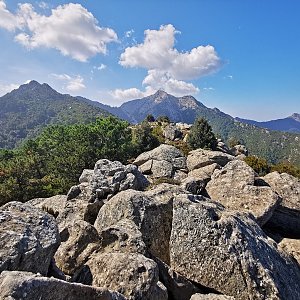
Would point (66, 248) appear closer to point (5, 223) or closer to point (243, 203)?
point (5, 223)

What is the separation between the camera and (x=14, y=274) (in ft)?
22.6

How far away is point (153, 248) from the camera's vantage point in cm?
1338

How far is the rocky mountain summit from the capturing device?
882 cm

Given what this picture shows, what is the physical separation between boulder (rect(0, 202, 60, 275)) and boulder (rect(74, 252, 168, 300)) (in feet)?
5.18

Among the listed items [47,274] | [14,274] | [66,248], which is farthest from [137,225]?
[14,274]

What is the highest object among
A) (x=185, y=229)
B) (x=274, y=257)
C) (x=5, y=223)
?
(x=5, y=223)

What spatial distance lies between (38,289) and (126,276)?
11.2 feet

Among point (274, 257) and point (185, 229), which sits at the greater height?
point (185, 229)

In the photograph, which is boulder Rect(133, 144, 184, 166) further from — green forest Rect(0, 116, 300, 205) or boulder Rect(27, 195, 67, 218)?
green forest Rect(0, 116, 300, 205)

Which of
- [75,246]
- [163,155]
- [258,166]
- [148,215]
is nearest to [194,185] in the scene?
[148,215]

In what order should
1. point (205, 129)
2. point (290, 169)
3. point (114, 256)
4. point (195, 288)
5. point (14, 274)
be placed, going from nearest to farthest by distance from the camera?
point (14, 274)
point (114, 256)
point (195, 288)
point (290, 169)
point (205, 129)

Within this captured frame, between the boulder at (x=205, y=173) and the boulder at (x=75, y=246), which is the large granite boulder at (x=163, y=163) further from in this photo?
the boulder at (x=75, y=246)

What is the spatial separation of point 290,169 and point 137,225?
3505 centimetres

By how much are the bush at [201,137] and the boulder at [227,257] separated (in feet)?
143
